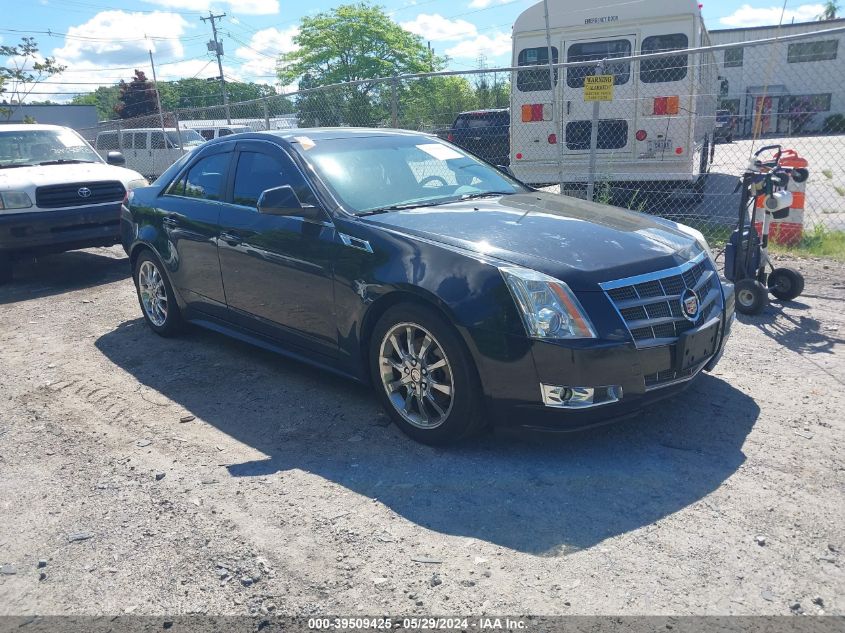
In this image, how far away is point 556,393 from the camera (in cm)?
353

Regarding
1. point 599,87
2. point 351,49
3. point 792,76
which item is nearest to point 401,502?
point 599,87

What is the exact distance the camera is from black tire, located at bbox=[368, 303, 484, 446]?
3.71 metres

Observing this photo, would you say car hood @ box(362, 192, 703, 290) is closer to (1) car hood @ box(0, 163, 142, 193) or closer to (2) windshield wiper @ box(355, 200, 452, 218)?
(2) windshield wiper @ box(355, 200, 452, 218)

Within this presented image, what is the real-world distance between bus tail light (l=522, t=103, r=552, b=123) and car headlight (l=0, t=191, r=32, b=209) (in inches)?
281

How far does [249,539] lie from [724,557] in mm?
1982

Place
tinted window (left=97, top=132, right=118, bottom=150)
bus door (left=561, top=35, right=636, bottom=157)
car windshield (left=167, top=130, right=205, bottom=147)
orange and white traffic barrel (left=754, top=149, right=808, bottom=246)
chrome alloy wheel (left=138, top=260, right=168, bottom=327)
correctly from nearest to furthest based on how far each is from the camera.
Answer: chrome alloy wheel (left=138, top=260, right=168, bottom=327) < orange and white traffic barrel (left=754, top=149, right=808, bottom=246) < bus door (left=561, top=35, right=636, bottom=157) < car windshield (left=167, top=130, right=205, bottom=147) < tinted window (left=97, top=132, right=118, bottom=150)

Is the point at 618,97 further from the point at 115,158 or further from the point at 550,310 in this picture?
the point at 550,310

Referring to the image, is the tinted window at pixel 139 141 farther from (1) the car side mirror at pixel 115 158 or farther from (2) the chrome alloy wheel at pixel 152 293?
(2) the chrome alloy wheel at pixel 152 293

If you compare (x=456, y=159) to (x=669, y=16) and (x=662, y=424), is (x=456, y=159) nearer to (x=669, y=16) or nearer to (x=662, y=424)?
(x=662, y=424)

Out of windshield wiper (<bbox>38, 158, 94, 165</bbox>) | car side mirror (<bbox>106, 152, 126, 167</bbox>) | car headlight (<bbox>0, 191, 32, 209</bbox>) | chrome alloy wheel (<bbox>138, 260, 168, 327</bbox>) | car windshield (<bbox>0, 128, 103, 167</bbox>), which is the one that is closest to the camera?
chrome alloy wheel (<bbox>138, 260, 168, 327</bbox>)

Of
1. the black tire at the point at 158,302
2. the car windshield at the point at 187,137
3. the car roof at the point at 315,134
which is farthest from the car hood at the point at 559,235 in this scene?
the car windshield at the point at 187,137

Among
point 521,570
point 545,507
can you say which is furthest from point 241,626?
point 545,507

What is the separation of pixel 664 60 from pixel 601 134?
4.43 feet

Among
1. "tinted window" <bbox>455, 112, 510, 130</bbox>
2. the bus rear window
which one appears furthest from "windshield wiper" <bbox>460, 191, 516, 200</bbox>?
the bus rear window
